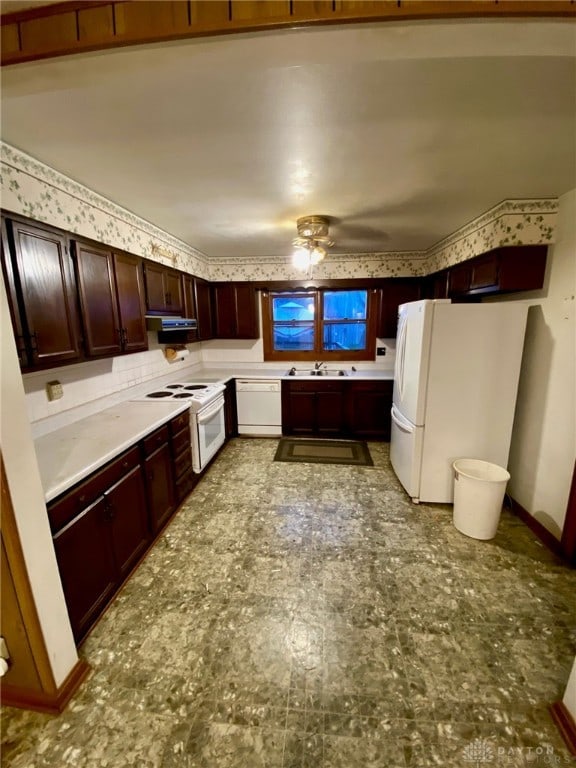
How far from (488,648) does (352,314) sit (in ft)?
12.1

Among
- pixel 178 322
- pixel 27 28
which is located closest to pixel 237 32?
pixel 27 28

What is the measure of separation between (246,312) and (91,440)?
2836mm

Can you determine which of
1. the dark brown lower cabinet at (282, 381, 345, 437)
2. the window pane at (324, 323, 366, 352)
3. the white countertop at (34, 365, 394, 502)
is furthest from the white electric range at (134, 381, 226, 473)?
the window pane at (324, 323, 366, 352)

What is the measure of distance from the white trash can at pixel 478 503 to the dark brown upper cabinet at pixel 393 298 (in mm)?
2243

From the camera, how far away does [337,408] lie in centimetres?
406

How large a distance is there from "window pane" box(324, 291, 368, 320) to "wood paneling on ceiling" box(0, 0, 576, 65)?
141 inches

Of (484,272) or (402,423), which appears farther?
(402,423)

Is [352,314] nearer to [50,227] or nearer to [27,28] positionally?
[50,227]

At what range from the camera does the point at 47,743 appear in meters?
1.19

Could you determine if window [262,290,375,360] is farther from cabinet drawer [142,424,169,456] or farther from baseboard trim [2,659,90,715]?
baseboard trim [2,659,90,715]

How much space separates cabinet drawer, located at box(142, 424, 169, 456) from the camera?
2.07 m

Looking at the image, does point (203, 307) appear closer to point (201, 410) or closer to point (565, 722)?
point (201, 410)

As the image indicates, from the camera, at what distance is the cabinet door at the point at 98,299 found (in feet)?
6.28

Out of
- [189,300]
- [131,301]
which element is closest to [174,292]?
[189,300]
